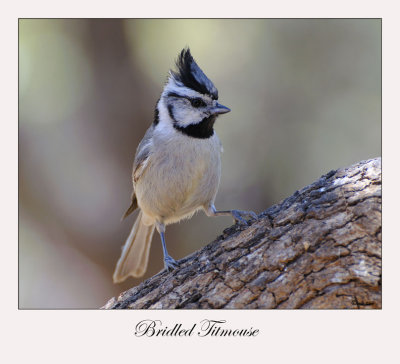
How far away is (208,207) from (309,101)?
4.00 ft

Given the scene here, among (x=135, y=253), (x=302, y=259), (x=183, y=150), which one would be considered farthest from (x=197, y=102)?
(x=135, y=253)

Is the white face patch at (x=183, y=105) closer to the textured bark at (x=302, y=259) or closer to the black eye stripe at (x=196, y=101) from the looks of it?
the black eye stripe at (x=196, y=101)

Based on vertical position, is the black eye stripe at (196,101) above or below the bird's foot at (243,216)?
above

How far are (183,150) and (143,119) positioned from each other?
105 centimetres

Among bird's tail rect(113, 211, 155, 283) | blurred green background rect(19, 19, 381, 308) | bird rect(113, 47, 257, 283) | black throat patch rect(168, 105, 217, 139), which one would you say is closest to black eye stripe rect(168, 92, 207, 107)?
bird rect(113, 47, 257, 283)

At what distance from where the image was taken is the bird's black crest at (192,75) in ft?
8.74

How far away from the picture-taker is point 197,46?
2898 mm

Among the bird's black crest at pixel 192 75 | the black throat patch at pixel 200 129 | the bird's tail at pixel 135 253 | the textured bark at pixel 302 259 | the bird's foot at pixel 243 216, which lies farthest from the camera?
the bird's tail at pixel 135 253

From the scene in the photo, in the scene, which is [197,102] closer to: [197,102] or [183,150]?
[197,102]

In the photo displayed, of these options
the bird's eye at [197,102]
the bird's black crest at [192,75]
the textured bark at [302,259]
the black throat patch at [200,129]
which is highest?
the bird's black crest at [192,75]

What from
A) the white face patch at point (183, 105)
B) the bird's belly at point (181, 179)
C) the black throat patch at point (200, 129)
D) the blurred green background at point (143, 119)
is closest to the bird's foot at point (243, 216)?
the bird's belly at point (181, 179)

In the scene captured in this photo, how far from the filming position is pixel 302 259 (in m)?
1.97

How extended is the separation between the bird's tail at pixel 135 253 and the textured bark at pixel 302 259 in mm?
1076

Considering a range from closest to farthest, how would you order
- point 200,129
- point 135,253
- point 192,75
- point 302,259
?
point 302,259, point 192,75, point 200,129, point 135,253
